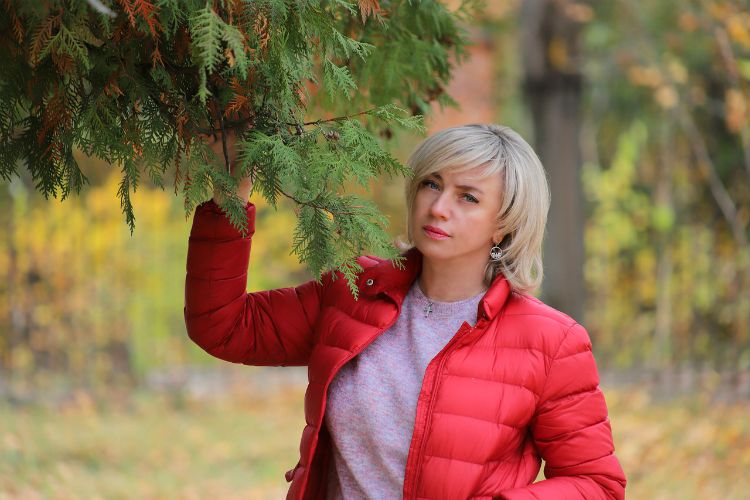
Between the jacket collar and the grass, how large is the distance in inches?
149

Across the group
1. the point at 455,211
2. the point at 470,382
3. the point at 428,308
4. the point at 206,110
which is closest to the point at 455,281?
the point at 428,308

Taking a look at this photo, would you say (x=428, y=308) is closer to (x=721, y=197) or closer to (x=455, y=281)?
(x=455, y=281)

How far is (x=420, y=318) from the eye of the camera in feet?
8.36

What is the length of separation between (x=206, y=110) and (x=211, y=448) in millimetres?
5463

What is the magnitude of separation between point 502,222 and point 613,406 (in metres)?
6.31

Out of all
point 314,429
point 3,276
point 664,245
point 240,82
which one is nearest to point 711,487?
point 664,245

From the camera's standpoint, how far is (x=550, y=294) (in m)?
9.10

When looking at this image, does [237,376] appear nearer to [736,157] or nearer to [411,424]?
[736,157]

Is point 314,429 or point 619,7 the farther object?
point 619,7

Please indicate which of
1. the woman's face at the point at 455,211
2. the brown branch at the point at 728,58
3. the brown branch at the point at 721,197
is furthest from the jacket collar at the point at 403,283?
the brown branch at the point at 721,197

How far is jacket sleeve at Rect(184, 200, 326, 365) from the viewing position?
8.00ft

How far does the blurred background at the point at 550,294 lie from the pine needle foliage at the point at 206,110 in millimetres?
4559

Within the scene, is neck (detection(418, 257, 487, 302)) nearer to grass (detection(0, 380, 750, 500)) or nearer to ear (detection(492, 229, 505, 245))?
ear (detection(492, 229, 505, 245))

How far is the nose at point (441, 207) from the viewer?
95.0 inches
